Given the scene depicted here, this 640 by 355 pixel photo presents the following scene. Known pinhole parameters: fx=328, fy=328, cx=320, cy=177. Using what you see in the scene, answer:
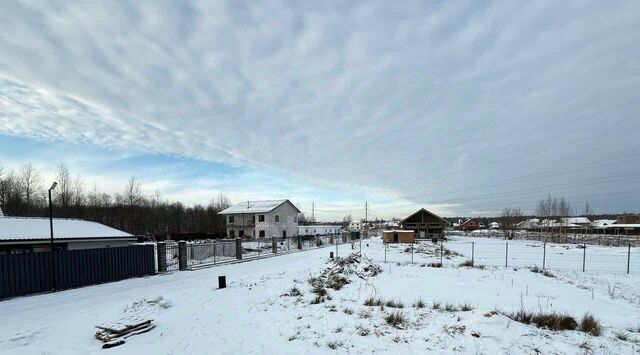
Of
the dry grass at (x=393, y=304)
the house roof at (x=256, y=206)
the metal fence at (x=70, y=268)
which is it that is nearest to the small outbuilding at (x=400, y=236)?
the house roof at (x=256, y=206)

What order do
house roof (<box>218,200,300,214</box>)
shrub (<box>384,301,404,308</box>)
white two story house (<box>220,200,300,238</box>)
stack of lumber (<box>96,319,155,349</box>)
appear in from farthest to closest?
1. house roof (<box>218,200,300,214</box>)
2. white two story house (<box>220,200,300,238</box>)
3. shrub (<box>384,301,404,308</box>)
4. stack of lumber (<box>96,319,155,349</box>)

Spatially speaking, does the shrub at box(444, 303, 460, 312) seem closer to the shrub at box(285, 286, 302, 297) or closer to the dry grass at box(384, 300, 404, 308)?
the dry grass at box(384, 300, 404, 308)

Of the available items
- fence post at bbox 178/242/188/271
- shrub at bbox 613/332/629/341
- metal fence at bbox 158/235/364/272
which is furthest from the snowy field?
fence post at bbox 178/242/188/271

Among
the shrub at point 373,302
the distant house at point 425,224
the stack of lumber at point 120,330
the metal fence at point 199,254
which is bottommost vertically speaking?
the distant house at point 425,224

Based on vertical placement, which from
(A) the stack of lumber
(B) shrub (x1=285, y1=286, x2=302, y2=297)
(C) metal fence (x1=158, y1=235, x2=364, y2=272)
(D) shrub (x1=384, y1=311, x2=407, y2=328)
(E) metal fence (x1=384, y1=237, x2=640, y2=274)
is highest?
(A) the stack of lumber

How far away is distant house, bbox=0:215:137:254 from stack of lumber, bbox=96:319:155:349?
12587mm

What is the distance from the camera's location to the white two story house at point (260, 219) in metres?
59.9

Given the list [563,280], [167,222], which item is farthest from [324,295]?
[167,222]

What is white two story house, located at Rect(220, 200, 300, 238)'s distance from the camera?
5994cm

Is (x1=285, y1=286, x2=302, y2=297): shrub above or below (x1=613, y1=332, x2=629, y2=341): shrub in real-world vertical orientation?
below

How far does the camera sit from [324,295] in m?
12.7

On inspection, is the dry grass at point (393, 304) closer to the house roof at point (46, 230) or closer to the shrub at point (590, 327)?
the shrub at point (590, 327)

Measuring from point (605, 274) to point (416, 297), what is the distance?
16444 millimetres

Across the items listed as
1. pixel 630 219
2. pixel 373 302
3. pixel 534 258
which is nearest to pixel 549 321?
pixel 373 302
